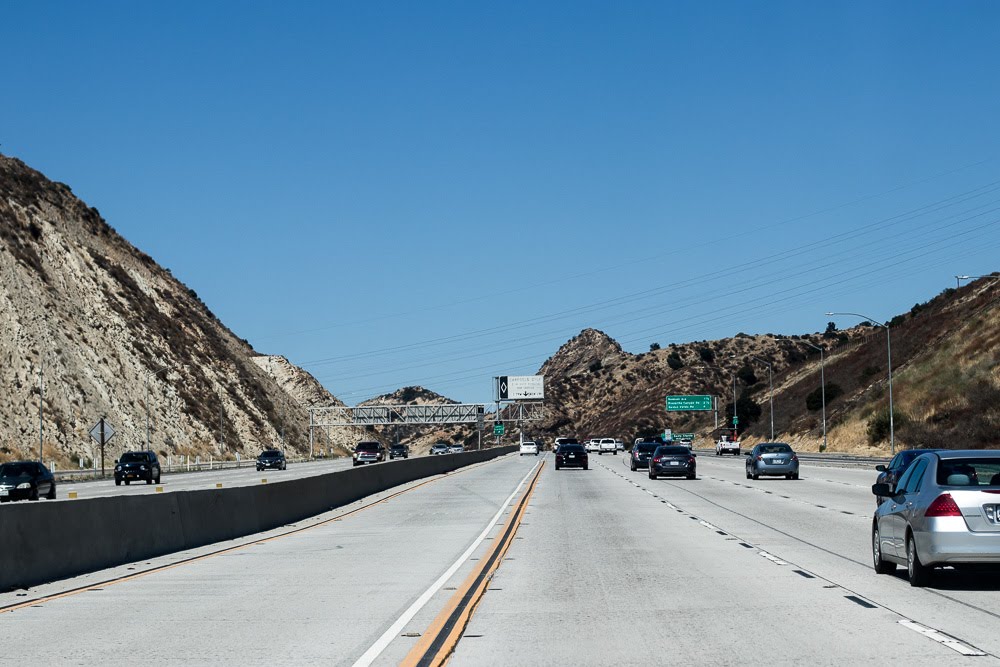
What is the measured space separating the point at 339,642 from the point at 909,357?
9026cm

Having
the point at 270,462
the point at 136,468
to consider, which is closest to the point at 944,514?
the point at 136,468

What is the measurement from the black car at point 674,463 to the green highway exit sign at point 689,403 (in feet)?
308

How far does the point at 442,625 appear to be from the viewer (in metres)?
11.6

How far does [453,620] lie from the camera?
11969 millimetres

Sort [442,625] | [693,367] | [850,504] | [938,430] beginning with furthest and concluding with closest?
[693,367] < [938,430] < [850,504] < [442,625]

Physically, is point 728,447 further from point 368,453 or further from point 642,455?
point 642,455

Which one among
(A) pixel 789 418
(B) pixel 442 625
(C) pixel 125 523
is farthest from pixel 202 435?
(B) pixel 442 625

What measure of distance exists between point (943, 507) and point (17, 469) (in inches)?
1146

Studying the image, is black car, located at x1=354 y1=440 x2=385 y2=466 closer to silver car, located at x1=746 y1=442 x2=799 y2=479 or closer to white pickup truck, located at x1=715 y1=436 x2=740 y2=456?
white pickup truck, located at x1=715 y1=436 x2=740 y2=456

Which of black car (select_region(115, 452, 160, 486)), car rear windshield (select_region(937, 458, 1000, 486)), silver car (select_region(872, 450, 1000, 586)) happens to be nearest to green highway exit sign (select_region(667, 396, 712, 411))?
black car (select_region(115, 452, 160, 486))

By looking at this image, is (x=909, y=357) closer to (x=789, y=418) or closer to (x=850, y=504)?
(x=789, y=418)

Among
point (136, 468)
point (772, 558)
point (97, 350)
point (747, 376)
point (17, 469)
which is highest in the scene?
point (97, 350)

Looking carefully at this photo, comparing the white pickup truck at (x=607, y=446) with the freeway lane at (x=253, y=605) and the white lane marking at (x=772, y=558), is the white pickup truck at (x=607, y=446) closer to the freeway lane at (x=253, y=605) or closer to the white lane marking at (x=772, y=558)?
the freeway lane at (x=253, y=605)

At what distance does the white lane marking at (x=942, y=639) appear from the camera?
9.94 m
